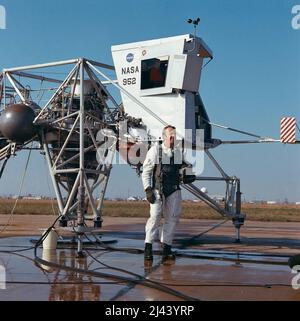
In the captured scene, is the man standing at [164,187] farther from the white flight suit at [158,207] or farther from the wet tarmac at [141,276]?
the wet tarmac at [141,276]

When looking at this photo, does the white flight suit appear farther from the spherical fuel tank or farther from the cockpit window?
the spherical fuel tank

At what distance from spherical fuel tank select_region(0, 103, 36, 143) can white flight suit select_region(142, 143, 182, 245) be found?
15.3 feet

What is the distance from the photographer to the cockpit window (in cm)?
1170

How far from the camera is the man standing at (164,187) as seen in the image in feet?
28.3

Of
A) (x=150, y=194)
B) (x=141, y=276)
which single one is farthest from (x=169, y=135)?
(x=141, y=276)

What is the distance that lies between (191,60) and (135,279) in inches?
258

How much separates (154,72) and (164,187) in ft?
13.2

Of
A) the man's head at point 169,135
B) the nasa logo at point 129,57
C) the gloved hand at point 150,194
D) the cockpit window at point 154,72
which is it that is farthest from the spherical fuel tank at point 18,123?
the gloved hand at point 150,194

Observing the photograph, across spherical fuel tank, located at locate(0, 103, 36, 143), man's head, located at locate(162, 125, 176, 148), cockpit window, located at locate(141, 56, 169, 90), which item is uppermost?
cockpit window, located at locate(141, 56, 169, 90)

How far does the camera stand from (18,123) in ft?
39.7

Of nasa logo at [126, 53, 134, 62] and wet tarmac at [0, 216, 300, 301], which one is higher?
nasa logo at [126, 53, 134, 62]

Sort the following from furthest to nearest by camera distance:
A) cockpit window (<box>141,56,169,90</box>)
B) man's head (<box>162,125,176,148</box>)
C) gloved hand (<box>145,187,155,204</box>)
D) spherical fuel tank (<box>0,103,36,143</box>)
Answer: spherical fuel tank (<box>0,103,36,143</box>)
cockpit window (<box>141,56,169,90</box>)
man's head (<box>162,125,176,148</box>)
gloved hand (<box>145,187,155,204</box>)

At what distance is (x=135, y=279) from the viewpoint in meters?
6.59

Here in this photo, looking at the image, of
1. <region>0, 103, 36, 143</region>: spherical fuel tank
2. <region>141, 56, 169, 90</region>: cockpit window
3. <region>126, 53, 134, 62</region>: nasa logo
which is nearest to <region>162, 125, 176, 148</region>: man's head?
<region>141, 56, 169, 90</region>: cockpit window
